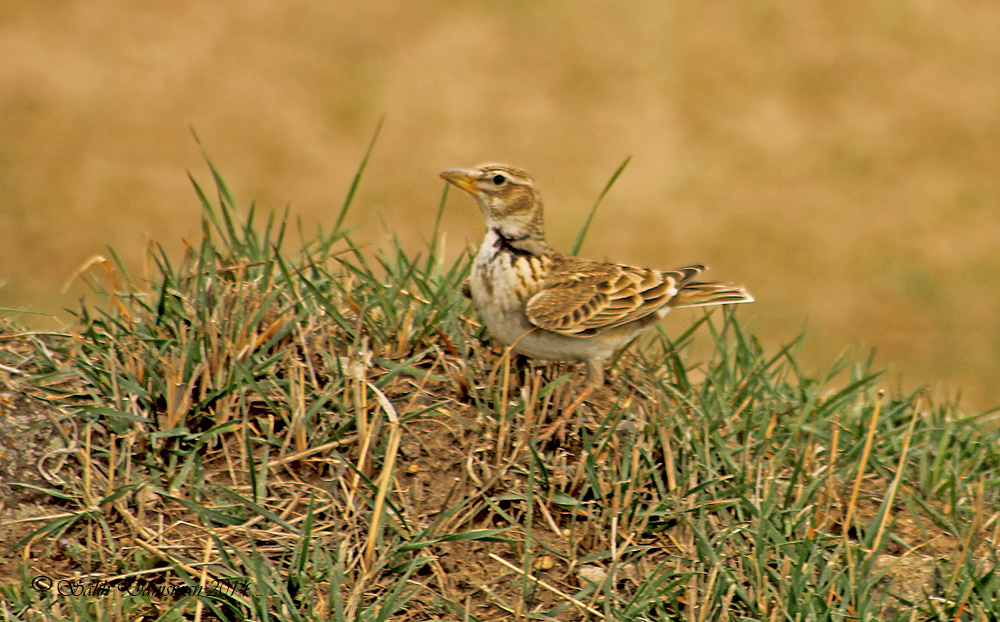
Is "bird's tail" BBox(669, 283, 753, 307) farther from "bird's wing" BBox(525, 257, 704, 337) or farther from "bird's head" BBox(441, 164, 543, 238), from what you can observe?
"bird's head" BBox(441, 164, 543, 238)

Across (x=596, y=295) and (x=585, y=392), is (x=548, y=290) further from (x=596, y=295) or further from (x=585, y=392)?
(x=585, y=392)

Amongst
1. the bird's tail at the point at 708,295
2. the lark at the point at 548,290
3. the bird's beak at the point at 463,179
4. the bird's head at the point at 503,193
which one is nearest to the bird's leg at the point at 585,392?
the lark at the point at 548,290

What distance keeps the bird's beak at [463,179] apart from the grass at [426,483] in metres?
0.53

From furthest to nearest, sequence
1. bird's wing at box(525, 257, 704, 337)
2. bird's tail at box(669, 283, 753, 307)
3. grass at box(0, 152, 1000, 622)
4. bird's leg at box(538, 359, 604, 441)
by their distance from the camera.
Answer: bird's tail at box(669, 283, 753, 307)
bird's wing at box(525, 257, 704, 337)
bird's leg at box(538, 359, 604, 441)
grass at box(0, 152, 1000, 622)

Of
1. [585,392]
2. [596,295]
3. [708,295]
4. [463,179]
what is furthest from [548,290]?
[708,295]

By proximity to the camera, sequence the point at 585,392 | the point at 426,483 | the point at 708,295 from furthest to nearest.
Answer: the point at 708,295
the point at 585,392
the point at 426,483

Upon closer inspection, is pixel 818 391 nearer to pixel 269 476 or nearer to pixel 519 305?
pixel 519 305

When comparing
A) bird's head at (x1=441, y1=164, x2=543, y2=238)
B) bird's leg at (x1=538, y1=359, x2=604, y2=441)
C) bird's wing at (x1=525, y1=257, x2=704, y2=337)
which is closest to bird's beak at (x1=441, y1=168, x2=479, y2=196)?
bird's head at (x1=441, y1=164, x2=543, y2=238)

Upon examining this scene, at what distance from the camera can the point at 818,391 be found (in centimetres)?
471

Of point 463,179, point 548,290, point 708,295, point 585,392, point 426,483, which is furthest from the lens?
point 708,295

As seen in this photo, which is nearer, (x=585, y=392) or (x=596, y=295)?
(x=585, y=392)

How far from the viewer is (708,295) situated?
180 inches

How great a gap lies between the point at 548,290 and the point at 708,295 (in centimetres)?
79

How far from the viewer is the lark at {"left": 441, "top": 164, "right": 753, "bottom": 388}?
4.05 m
